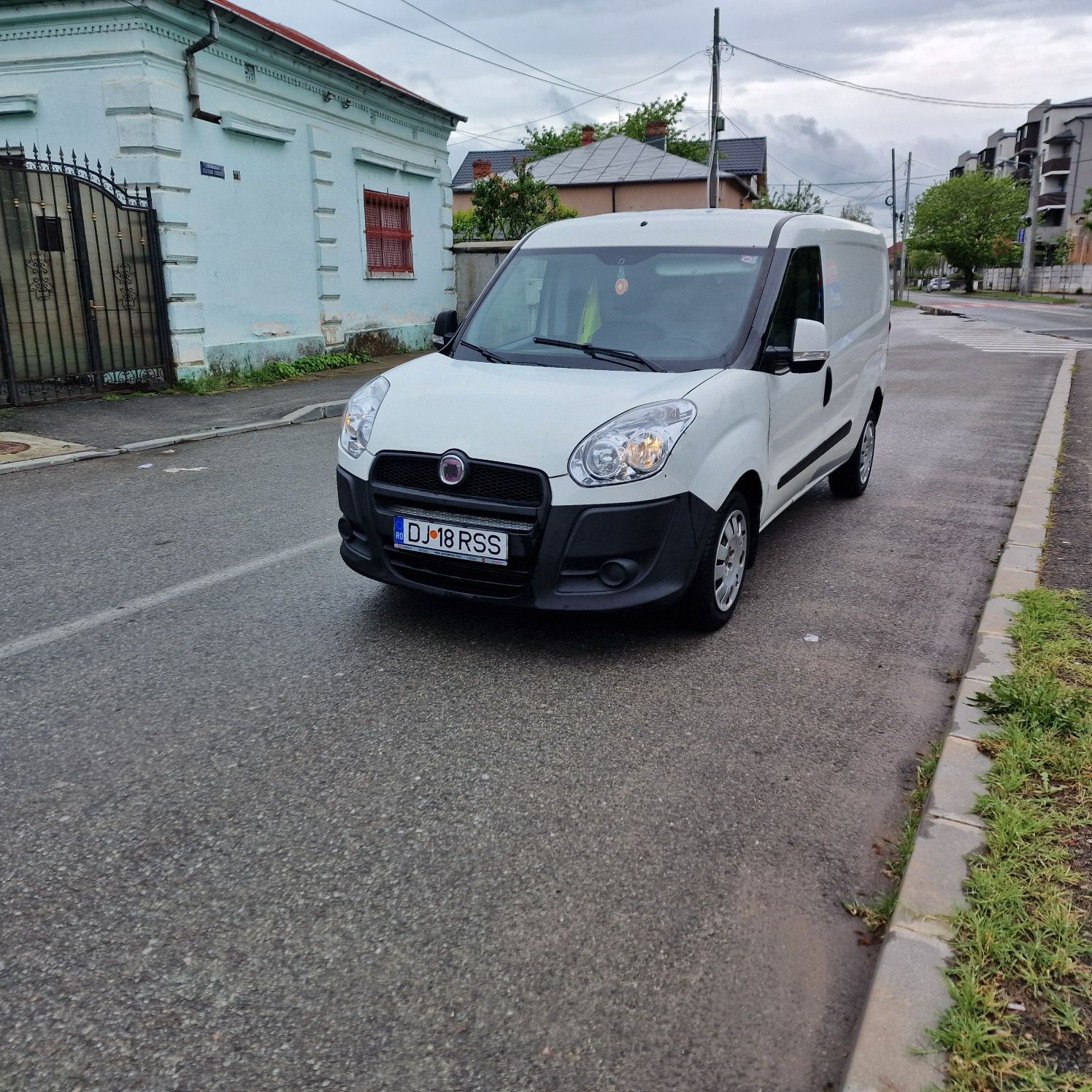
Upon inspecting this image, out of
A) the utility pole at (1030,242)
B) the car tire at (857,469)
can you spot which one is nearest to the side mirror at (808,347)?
the car tire at (857,469)

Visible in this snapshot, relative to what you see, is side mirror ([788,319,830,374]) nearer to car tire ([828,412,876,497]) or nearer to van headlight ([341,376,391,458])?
van headlight ([341,376,391,458])

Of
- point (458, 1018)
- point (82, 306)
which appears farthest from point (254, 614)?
point (82, 306)

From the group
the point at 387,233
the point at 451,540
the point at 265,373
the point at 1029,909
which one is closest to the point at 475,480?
the point at 451,540

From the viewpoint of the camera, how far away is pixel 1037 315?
1617 inches

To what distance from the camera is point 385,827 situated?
2.94 m

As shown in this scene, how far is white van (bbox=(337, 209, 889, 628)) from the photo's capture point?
4.02 m

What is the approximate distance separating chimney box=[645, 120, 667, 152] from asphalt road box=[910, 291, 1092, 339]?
20682mm

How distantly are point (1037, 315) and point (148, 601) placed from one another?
143 feet

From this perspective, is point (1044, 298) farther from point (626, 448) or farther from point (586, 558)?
point (586, 558)

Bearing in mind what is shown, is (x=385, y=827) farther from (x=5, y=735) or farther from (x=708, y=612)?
(x=708, y=612)

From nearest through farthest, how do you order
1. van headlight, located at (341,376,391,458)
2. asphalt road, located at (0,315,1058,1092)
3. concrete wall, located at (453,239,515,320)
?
asphalt road, located at (0,315,1058,1092) < van headlight, located at (341,376,391,458) < concrete wall, located at (453,239,515,320)

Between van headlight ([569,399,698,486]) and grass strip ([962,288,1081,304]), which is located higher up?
van headlight ([569,399,698,486])

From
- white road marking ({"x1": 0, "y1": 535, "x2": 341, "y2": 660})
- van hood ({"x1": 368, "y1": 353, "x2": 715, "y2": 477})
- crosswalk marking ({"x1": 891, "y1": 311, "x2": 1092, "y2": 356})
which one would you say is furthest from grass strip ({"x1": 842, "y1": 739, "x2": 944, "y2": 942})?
crosswalk marking ({"x1": 891, "y1": 311, "x2": 1092, "y2": 356})

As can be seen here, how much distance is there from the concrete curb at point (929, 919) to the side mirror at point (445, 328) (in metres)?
3.10
